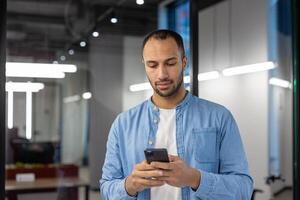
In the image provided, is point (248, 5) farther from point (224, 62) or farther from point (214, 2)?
point (224, 62)

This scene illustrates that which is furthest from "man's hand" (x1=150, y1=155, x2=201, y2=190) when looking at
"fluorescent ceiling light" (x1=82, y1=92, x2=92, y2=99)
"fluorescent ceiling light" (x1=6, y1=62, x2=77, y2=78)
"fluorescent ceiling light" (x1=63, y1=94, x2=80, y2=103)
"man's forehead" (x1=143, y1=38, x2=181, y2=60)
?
"fluorescent ceiling light" (x1=63, y1=94, x2=80, y2=103)

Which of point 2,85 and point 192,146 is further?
point 2,85

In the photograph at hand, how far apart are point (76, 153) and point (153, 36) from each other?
6960 millimetres

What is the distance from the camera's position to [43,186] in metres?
4.79

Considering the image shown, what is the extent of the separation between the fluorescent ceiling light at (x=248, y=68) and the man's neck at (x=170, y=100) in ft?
12.0

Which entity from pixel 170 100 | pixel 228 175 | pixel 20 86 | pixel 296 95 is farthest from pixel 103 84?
pixel 228 175

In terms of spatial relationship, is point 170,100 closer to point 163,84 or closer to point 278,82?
point 163,84

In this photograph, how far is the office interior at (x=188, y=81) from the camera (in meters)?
3.54

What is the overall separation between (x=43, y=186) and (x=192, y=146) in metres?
3.65

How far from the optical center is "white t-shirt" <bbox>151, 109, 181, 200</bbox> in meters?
1.50

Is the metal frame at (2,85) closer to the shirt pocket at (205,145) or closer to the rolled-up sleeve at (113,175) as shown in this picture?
the rolled-up sleeve at (113,175)

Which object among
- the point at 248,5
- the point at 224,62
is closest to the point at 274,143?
the point at 224,62

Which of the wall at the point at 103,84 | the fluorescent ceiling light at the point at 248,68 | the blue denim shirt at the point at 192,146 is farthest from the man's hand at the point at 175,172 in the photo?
the wall at the point at 103,84

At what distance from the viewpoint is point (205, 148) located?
151cm
